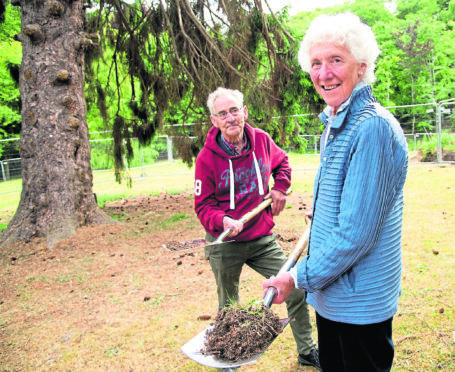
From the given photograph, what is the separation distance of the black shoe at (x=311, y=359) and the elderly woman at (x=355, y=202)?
1.22 metres

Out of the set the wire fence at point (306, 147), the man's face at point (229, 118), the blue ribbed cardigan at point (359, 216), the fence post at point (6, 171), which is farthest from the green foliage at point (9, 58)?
the blue ribbed cardigan at point (359, 216)

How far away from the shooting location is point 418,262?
4.22 m

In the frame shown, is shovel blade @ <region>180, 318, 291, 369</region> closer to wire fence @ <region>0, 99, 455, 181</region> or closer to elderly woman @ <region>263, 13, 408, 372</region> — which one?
elderly woman @ <region>263, 13, 408, 372</region>

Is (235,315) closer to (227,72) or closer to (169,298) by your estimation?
(169,298)

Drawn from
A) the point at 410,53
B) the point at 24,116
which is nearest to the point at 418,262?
the point at 24,116

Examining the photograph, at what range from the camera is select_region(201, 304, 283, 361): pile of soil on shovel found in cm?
162

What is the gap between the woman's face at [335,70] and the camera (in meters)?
1.37


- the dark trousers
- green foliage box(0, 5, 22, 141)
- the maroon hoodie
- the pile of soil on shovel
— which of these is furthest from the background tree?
green foliage box(0, 5, 22, 141)

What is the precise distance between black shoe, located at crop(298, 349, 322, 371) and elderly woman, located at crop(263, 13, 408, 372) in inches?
47.9

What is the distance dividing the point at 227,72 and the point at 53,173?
10.3 feet

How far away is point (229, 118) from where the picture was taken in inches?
103

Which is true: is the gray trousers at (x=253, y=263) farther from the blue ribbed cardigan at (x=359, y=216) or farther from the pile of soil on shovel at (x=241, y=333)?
the blue ribbed cardigan at (x=359, y=216)

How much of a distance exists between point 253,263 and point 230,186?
583mm

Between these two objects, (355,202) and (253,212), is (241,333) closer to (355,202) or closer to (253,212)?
(355,202)
